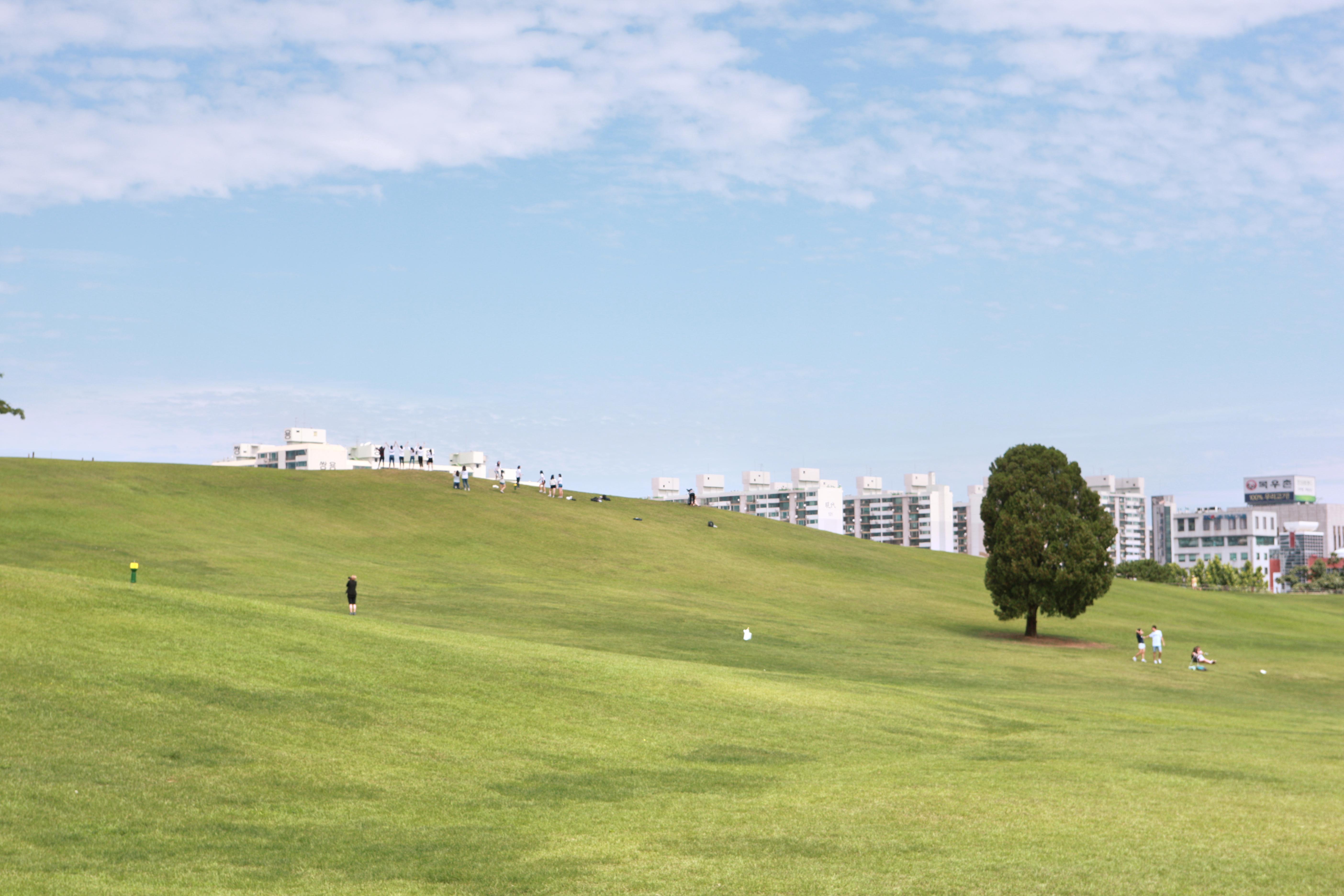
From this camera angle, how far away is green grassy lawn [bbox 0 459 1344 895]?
14.4 metres

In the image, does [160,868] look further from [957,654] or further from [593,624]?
[957,654]

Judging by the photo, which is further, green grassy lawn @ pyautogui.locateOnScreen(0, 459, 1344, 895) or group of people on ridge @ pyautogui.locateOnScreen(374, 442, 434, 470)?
group of people on ridge @ pyautogui.locateOnScreen(374, 442, 434, 470)

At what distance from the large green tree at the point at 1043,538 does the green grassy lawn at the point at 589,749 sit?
4.67 metres

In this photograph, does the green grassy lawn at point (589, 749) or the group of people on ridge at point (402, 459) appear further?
the group of people on ridge at point (402, 459)

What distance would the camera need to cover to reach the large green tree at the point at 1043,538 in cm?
5944

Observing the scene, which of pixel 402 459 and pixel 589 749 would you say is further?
pixel 402 459

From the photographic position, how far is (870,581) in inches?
3182

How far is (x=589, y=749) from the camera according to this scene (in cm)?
2334

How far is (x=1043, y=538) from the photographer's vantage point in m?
59.9

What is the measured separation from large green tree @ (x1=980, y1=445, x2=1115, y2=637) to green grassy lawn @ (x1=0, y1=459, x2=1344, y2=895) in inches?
184

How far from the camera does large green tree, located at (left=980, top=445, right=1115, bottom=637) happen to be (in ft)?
195

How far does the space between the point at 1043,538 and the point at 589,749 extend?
4224 cm

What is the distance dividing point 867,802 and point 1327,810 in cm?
778

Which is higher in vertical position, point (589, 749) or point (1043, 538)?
point (1043, 538)
